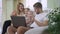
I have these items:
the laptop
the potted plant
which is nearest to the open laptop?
the laptop

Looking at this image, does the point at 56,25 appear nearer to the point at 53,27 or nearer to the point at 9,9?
the point at 53,27

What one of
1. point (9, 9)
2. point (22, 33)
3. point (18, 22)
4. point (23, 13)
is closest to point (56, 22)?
point (22, 33)

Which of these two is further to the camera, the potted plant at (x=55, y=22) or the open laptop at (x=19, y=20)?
the open laptop at (x=19, y=20)

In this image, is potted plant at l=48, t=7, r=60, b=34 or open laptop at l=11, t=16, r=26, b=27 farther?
open laptop at l=11, t=16, r=26, b=27

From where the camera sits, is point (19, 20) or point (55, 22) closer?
point (55, 22)

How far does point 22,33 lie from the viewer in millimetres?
2984

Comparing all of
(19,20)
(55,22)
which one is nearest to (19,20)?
(19,20)

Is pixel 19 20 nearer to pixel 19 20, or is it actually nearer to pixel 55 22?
pixel 19 20

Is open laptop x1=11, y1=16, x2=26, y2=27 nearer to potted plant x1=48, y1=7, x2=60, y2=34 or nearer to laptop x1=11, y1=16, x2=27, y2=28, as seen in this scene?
laptop x1=11, y1=16, x2=27, y2=28

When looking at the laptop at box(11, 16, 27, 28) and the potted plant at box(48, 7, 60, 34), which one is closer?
the potted plant at box(48, 7, 60, 34)

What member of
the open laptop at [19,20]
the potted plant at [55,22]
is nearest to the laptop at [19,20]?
the open laptop at [19,20]

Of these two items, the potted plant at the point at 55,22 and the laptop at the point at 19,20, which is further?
the laptop at the point at 19,20

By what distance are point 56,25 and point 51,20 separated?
0.36 feet

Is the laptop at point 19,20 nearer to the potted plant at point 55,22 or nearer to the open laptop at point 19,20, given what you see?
A: the open laptop at point 19,20
